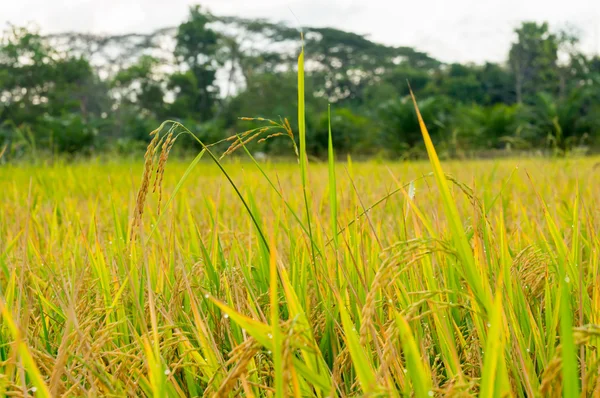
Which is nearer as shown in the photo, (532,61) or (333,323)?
(333,323)

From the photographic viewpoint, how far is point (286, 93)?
1661 cm

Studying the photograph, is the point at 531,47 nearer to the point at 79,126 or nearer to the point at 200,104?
the point at 200,104

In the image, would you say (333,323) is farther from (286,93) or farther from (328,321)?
(286,93)

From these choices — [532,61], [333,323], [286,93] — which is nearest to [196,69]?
[286,93]

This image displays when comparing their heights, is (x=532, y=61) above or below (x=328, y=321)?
above

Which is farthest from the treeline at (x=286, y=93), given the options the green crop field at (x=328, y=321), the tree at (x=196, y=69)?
the green crop field at (x=328, y=321)

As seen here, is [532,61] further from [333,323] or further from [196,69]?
[333,323]

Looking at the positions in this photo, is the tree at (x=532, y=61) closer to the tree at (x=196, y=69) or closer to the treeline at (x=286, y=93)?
the treeline at (x=286, y=93)

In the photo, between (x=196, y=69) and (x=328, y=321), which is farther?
(x=196, y=69)

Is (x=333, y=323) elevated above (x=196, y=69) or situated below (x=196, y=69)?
below

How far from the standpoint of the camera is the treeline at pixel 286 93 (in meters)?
10.1

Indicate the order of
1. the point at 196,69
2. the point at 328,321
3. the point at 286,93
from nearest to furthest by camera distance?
the point at 328,321
the point at 286,93
the point at 196,69

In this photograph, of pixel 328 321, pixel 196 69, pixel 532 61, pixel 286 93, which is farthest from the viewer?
pixel 532 61

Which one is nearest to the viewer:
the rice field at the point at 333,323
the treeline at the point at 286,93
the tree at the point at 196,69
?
the rice field at the point at 333,323
